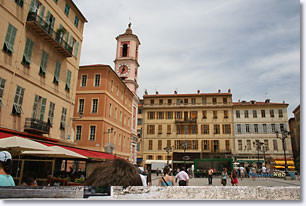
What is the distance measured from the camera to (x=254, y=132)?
40.6m

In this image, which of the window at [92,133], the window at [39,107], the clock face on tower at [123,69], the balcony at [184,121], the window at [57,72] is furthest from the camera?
the balcony at [184,121]

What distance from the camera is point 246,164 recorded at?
38906 millimetres

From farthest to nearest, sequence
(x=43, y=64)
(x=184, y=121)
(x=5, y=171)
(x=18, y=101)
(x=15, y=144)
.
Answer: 1. (x=184, y=121)
2. (x=43, y=64)
3. (x=18, y=101)
4. (x=15, y=144)
5. (x=5, y=171)

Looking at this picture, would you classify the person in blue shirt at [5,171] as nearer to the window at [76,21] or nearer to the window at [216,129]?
the window at [76,21]

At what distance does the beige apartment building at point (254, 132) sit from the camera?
38250 millimetres

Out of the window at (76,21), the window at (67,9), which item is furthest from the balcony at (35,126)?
the window at (76,21)

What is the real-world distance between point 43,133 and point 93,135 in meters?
10.5

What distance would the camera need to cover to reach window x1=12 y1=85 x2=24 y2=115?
11055 millimetres

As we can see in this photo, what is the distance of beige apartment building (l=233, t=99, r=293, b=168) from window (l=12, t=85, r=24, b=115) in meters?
36.0

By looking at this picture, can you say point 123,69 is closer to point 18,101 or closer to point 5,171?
point 18,101

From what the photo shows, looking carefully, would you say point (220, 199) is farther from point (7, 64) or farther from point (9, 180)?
point (7, 64)

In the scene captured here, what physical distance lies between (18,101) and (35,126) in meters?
1.54

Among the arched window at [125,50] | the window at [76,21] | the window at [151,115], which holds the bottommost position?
the window at [151,115]

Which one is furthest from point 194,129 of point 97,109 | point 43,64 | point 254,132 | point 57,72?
point 43,64
